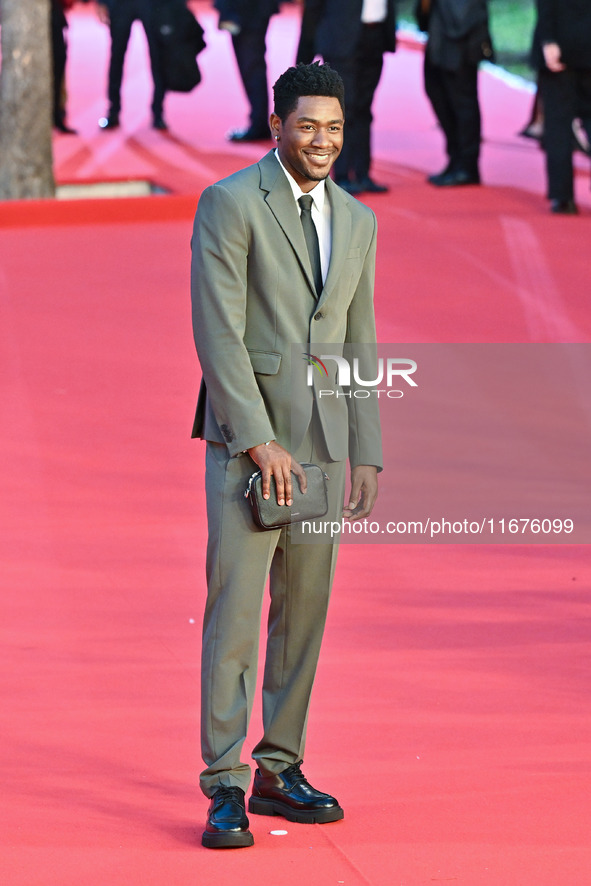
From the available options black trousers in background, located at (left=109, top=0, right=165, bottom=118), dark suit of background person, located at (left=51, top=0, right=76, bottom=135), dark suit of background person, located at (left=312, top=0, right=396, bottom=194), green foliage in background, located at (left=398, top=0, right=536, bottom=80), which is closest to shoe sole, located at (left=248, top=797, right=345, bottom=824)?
dark suit of background person, located at (left=312, top=0, right=396, bottom=194)

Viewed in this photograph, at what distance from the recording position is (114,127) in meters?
15.6

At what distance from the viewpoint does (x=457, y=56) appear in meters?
11.6

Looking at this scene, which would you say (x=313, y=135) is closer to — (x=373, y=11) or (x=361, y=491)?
(x=361, y=491)

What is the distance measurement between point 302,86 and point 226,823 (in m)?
1.78

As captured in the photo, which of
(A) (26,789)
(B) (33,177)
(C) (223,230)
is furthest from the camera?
(B) (33,177)

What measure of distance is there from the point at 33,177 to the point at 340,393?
8.03 metres

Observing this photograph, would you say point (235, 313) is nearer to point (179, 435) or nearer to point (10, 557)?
point (10, 557)

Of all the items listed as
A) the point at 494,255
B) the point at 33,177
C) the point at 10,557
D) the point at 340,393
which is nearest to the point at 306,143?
the point at 340,393

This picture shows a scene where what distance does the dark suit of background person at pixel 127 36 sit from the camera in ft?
45.3

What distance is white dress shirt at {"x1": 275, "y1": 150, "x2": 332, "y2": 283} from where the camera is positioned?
13.2 feet

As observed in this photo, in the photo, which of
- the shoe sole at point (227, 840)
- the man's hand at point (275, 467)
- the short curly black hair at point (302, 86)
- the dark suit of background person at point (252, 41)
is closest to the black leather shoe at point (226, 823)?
the shoe sole at point (227, 840)

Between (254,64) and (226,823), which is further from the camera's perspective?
(254,64)

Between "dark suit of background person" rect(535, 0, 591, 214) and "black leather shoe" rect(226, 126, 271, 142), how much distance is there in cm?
370

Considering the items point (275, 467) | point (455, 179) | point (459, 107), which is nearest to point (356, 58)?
point (459, 107)
